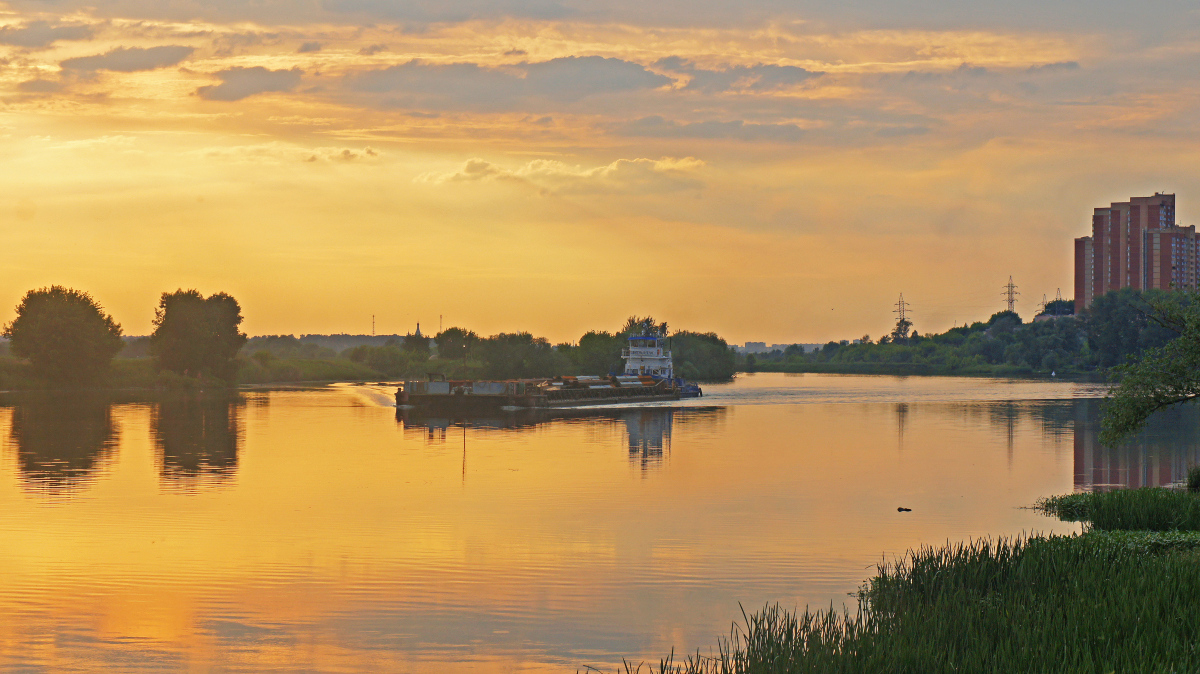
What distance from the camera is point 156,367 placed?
391 ft

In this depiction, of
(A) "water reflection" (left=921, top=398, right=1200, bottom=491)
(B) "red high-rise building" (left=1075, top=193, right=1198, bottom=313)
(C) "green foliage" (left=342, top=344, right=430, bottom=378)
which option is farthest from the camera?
(B) "red high-rise building" (left=1075, top=193, right=1198, bottom=313)

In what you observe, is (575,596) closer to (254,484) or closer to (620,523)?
(620,523)

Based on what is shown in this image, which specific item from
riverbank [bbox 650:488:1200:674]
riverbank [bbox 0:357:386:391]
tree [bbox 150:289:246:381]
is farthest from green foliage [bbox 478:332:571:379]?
riverbank [bbox 650:488:1200:674]

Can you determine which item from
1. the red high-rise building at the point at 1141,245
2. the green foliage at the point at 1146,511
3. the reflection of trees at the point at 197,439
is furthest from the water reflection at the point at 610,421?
the red high-rise building at the point at 1141,245

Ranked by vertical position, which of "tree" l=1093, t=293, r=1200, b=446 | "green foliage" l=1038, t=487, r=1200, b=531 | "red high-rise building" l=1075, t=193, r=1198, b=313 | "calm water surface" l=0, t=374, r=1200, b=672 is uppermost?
"red high-rise building" l=1075, t=193, r=1198, b=313

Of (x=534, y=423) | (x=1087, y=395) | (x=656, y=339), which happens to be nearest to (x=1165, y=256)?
(x=1087, y=395)

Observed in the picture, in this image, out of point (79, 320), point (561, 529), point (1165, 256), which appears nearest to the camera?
point (561, 529)

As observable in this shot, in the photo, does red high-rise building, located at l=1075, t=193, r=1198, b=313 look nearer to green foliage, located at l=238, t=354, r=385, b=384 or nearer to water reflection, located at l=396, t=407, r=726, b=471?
green foliage, located at l=238, t=354, r=385, b=384

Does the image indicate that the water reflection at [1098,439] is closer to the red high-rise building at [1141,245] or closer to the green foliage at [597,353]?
the green foliage at [597,353]

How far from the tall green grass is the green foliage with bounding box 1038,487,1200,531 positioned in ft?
24.5

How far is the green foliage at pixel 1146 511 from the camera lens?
925 inches

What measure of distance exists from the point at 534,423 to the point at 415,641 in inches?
2039

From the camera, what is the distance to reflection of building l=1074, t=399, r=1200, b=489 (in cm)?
3741

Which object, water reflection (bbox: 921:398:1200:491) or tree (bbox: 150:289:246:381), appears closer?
water reflection (bbox: 921:398:1200:491)
